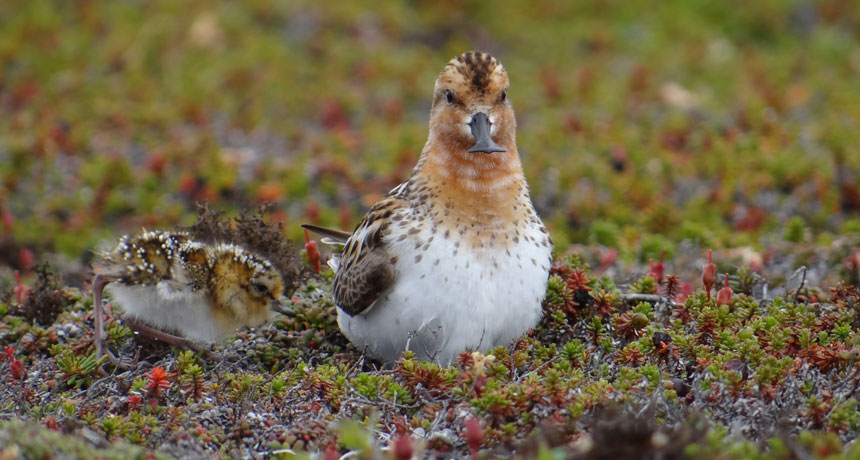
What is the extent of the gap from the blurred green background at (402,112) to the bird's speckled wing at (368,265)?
2.73 m

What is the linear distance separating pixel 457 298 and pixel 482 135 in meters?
1.04

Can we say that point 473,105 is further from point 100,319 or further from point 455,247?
point 100,319

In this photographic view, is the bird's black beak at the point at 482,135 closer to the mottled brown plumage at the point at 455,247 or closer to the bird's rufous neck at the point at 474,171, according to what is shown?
the mottled brown plumage at the point at 455,247

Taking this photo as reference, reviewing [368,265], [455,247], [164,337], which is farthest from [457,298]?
[164,337]

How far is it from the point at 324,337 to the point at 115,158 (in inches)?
211

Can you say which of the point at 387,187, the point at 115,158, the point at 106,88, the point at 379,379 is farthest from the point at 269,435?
the point at 106,88

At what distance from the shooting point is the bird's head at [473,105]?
20.9 feet


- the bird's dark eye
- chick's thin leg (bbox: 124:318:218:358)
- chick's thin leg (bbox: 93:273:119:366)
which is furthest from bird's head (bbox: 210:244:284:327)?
chick's thin leg (bbox: 93:273:119:366)

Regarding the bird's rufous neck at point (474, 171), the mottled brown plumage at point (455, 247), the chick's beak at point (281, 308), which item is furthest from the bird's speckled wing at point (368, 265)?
the chick's beak at point (281, 308)

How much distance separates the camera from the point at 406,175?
11.4 metres

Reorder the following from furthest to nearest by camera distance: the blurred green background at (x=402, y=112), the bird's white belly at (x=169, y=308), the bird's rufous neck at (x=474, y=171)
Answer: the blurred green background at (x=402, y=112) → the bird's white belly at (x=169, y=308) → the bird's rufous neck at (x=474, y=171)

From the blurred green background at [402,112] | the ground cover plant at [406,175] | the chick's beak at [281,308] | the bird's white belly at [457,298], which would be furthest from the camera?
the blurred green background at [402,112]

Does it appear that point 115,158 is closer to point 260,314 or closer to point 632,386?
point 260,314

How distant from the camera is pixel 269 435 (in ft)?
17.7
